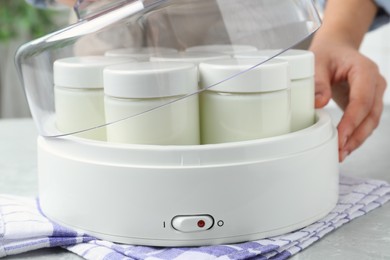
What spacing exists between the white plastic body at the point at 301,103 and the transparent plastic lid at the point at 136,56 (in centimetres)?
7

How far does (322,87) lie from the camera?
748mm

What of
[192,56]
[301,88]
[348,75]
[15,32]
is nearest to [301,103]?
[301,88]

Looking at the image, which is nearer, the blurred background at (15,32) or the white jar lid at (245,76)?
the white jar lid at (245,76)

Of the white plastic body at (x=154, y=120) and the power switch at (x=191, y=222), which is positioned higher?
the white plastic body at (x=154, y=120)

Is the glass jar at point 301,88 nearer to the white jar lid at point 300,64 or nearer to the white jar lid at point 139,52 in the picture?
the white jar lid at point 300,64

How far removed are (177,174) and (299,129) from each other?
0.16m

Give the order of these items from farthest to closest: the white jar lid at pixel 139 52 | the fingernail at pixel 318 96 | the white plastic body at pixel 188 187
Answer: the fingernail at pixel 318 96
the white jar lid at pixel 139 52
the white plastic body at pixel 188 187

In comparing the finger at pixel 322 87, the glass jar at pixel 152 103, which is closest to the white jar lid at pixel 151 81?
the glass jar at pixel 152 103

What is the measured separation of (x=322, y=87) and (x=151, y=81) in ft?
0.98

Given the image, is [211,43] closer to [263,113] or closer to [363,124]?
[263,113]

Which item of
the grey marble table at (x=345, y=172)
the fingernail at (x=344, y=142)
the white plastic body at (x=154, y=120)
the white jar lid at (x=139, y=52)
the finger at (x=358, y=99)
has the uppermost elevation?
the white jar lid at (x=139, y=52)

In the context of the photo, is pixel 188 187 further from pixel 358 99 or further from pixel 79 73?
pixel 358 99

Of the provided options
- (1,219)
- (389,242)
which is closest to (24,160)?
(1,219)

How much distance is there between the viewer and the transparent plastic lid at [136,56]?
0.53 meters
